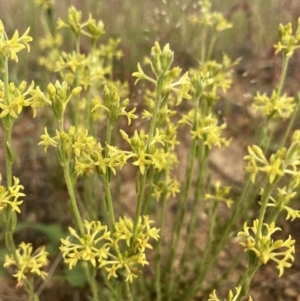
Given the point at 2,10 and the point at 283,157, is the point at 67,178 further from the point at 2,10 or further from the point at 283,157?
the point at 2,10

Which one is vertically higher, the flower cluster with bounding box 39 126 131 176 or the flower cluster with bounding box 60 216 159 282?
the flower cluster with bounding box 39 126 131 176

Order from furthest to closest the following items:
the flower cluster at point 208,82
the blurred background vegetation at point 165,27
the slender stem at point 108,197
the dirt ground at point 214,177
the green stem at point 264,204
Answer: the blurred background vegetation at point 165,27 → the dirt ground at point 214,177 → the flower cluster at point 208,82 → the slender stem at point 108,197 → the green stem at point 264,204

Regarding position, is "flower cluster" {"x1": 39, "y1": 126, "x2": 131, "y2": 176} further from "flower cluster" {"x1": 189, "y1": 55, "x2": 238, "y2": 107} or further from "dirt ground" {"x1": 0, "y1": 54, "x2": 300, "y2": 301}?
"dirt ground" {"x1": 0, "y1": 54, "x2": 300, "y2": 301}

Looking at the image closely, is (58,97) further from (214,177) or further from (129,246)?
(214,177)

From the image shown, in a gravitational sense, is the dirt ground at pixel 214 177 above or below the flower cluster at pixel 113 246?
below

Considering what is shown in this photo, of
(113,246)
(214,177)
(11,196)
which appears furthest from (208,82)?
(214,177)

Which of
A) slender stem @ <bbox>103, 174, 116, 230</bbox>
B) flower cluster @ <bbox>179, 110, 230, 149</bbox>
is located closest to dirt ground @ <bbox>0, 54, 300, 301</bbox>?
flower cluster @ <bbox>179, 110, 230, 149</bbox>

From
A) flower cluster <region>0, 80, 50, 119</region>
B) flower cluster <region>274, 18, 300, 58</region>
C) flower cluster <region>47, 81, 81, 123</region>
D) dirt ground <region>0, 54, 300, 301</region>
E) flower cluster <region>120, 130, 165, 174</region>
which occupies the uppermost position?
flower cluster <region>274, 18, 300, 58</region>

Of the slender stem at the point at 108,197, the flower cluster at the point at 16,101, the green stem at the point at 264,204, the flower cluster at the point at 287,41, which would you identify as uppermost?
the flower cluster at the point at 287,41

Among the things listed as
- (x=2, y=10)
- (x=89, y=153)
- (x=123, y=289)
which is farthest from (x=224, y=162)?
(x=2, y=10)

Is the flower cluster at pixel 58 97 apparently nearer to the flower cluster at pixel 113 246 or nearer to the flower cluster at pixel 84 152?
the flower cluster at pixel 84 152

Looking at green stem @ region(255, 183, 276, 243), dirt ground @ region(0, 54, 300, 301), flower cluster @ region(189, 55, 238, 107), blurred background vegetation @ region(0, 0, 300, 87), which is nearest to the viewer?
green stem @ region(255, 183, 276, 243)

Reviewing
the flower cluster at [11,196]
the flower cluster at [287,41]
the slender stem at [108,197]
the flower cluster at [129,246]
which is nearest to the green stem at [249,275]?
the flower cluster at [129,246]

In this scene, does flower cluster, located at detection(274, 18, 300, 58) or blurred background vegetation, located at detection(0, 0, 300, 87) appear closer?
flower cluster, located at detection(274, 18, 300, 58)
